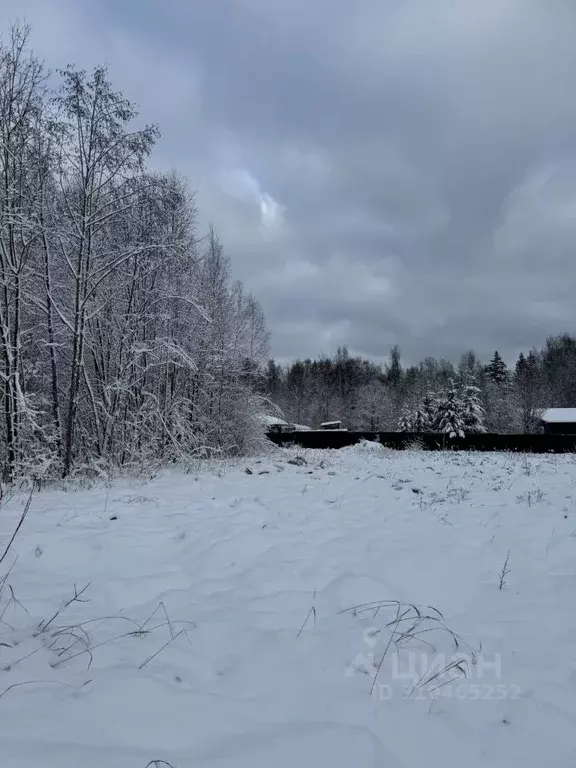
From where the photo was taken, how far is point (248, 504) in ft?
20.8

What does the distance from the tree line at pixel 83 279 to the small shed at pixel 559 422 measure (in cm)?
3348

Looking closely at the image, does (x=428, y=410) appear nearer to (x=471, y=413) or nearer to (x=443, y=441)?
(x=471, y=413)

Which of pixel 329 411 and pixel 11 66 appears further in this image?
pixel 329 411

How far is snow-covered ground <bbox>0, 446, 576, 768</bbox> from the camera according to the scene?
1.82m

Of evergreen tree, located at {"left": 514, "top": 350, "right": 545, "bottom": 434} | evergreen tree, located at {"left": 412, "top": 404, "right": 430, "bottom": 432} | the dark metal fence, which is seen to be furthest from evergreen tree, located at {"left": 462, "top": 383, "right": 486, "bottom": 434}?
the dark metal fence

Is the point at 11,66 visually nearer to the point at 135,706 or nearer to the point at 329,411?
the point at 135,706

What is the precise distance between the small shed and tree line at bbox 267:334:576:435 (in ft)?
4.67

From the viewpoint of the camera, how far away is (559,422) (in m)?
34.2

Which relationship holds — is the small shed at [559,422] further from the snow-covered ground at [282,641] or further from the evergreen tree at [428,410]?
the snow-covered ground at [282,641]

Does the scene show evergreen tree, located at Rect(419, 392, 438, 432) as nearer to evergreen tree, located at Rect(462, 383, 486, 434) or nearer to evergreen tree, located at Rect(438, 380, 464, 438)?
evergreen tree, located at Rect(462, 383, 486, 434)

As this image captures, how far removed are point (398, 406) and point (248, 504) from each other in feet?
139

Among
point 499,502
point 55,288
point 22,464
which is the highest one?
point 55,288

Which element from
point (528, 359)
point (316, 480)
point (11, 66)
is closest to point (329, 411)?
point (528, 359)

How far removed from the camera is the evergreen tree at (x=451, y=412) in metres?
30.3
